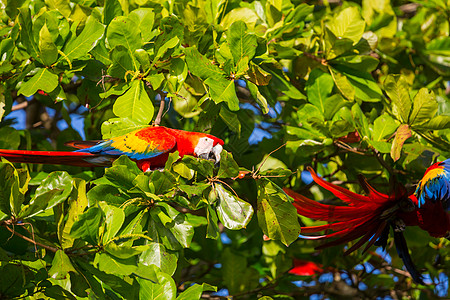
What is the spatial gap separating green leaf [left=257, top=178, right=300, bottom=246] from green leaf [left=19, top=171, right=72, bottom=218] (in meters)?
0.53

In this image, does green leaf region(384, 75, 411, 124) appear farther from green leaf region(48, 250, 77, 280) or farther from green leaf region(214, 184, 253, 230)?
green leaf region(48, 250, 77, 280)

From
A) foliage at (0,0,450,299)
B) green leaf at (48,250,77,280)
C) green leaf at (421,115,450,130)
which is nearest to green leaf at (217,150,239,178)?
foliage at (0,0,450,299)

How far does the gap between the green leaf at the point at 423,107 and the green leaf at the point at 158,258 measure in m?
0.98

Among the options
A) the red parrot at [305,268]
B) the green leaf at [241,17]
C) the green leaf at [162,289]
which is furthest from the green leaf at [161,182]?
the red parrot at [305,268]

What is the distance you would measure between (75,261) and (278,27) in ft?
3.73

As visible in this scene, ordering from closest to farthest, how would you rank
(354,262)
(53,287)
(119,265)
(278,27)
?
(119,265), (53,287), (278,27), (354,262)

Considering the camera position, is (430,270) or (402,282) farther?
(402,282)

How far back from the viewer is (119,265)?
1.14m

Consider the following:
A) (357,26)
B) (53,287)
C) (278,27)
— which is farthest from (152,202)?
(357,26)

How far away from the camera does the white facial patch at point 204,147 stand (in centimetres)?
140

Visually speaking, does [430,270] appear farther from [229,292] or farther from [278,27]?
[278,27]

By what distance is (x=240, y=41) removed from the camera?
147 cm

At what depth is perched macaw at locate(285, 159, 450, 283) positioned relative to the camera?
145 centimetres

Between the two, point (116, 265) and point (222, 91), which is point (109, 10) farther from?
point (116, 265)
